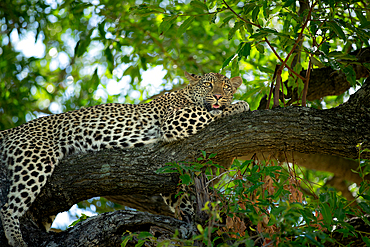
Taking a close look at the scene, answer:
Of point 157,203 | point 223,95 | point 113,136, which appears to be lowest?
point 157,203

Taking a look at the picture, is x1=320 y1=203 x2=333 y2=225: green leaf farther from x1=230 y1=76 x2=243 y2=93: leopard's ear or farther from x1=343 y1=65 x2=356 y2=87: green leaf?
x1=230 y1=76 x2=243 y2=93: leopard's ear

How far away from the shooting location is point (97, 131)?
6152 millimetres

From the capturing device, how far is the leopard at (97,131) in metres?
5.23

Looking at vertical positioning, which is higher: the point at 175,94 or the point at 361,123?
the point at 361,123

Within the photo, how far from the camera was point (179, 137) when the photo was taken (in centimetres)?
549

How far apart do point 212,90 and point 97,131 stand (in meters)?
2.05

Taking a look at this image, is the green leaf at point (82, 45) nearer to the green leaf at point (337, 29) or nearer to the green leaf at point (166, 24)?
the green leaf at point (166, 24)

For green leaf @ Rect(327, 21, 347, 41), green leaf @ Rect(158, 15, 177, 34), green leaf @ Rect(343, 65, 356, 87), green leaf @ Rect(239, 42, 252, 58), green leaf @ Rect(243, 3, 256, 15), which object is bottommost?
green leaf @ Rect(343, 65, 356, 87)

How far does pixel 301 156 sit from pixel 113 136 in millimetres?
3430

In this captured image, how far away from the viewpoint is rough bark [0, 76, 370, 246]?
4859 mm

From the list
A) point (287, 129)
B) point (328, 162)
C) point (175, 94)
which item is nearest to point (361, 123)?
point (287, 129)

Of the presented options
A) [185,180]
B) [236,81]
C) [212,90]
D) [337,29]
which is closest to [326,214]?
[185,180]

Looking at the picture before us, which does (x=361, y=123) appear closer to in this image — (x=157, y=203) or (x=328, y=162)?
(x=328, y=162)

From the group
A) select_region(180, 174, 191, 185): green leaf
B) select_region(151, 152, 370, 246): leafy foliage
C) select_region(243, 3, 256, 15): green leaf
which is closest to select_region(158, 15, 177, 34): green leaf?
select_region(243, 3, 256, 15): green leaf
